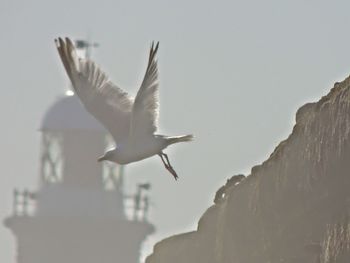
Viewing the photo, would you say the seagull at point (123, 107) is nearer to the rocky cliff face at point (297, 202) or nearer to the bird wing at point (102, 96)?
the bird wing at point (102, 96)

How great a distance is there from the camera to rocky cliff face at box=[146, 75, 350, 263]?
18706 millimetres

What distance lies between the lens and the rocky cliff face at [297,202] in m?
18.7

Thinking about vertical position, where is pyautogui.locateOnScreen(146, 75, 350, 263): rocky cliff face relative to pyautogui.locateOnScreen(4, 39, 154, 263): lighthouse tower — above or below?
above

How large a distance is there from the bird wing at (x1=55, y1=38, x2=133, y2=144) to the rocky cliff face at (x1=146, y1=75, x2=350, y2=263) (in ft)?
4.68

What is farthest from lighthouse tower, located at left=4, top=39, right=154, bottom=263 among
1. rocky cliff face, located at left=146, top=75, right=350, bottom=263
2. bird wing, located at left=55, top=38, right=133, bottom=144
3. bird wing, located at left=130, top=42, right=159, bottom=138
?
rocky cliff face, located at left=146, top=75, right=350, bottom=263

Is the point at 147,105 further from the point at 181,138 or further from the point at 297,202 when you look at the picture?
the point at 297,202

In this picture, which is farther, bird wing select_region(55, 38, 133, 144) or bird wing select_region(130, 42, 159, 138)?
bird wing select_region(55, 38, 133, 144)

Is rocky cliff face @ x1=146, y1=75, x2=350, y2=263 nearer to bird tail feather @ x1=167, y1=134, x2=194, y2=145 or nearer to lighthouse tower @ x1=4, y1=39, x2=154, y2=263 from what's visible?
bird tail feather @ x1=167, y1=134, x2=194, y2=145

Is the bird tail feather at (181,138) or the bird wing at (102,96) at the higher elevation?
the bird wing at (102,96)

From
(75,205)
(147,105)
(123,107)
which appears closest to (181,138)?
(147,105)

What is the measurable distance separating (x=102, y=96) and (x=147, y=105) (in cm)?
155

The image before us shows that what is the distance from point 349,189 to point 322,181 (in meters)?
1.18

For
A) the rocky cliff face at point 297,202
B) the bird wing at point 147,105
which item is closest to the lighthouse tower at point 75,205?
the bird wing at point 147,105

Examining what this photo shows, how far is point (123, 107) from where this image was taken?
82.5ft
